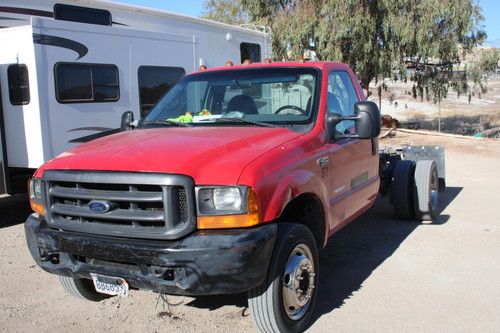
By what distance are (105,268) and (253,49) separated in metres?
9.38

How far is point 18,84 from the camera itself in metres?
7.27

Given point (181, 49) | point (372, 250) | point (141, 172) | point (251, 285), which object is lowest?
point (372, 250)

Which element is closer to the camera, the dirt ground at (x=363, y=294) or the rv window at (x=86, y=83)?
the dirt ground at (x=363, y=294)

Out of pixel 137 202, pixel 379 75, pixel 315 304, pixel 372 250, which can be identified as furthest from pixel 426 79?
pixel 137 202

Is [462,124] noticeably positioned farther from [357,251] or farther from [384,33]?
[357,251]

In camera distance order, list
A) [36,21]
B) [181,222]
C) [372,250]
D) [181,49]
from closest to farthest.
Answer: [181,222] → [372,250] → [36,21] → [181,49]

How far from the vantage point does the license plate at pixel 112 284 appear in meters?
3.51

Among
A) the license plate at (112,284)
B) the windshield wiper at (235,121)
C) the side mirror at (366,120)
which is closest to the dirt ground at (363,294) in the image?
the license plate at (112,284)

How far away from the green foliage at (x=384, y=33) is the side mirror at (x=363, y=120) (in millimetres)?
13059

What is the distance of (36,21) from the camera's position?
6902 millimetres

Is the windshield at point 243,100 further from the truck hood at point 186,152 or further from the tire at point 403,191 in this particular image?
the tire at point 403,191

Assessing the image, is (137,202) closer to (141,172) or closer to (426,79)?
(141,172)

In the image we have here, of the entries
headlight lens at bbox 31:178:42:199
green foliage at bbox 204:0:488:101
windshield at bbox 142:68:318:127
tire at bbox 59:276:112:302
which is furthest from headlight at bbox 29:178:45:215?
green foliage at bbox 204:0:488:101

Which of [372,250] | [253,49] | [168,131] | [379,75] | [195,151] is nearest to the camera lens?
[195,151]
